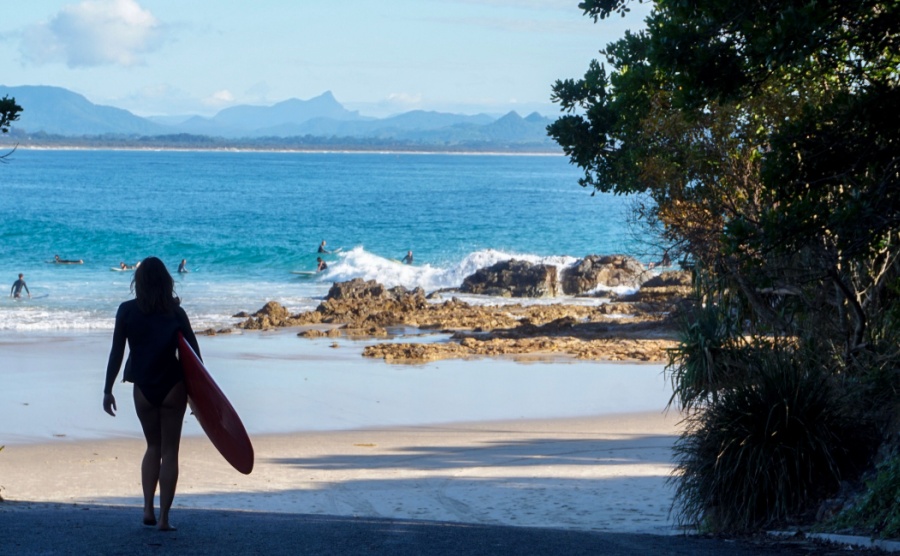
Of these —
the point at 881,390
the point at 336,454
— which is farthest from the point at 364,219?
the point at 881,390

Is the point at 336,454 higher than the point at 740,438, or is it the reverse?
the point at 740,438

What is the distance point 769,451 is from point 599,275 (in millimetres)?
25268

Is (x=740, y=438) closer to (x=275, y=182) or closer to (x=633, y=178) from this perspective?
(x=633, y=178)

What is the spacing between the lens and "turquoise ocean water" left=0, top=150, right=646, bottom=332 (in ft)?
111

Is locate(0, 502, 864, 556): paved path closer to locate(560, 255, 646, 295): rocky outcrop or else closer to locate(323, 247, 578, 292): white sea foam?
locate(560, 255, 646, 295): rocky outcrop

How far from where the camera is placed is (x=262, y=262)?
148 ft

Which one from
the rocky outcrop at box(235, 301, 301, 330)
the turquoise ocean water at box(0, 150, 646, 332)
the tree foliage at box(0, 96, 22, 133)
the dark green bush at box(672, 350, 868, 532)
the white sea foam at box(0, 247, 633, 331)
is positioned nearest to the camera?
the tree foliage at box(0, 96, 22, 133)

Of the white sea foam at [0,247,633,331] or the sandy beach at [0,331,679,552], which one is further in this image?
the white sea foam at [0,247,633,331]

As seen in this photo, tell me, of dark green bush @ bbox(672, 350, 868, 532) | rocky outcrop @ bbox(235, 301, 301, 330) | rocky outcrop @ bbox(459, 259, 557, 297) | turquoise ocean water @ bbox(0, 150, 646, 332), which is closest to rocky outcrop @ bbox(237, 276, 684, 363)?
rocky outcrop @ bbox(235, 301, 301, 330)

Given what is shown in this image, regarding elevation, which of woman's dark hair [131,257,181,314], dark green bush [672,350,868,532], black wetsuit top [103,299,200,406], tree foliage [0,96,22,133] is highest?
tree foliage [0,96,22,133]

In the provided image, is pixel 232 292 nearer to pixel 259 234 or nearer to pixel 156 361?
pixel 259 234

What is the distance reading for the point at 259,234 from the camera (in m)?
56.2

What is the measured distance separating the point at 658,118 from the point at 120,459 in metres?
7.08

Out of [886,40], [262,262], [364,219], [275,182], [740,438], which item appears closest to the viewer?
[886,40]
